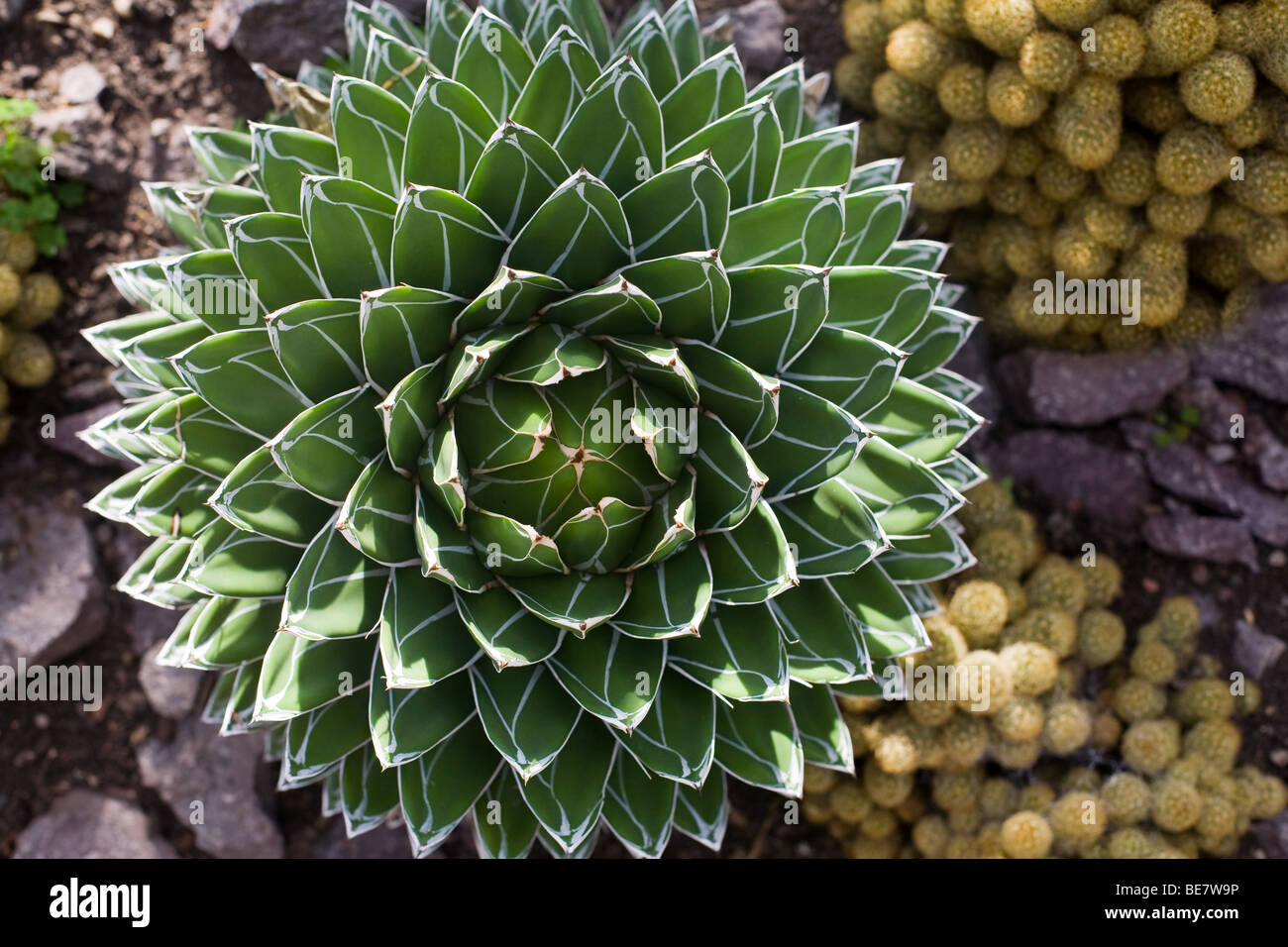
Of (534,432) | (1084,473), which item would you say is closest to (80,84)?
(534,432)

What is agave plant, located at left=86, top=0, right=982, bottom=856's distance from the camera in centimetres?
231

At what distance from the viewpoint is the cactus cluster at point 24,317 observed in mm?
3709

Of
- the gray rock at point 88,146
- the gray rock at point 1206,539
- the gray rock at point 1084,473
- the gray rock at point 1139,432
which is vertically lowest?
the gray rock at point 1206,539

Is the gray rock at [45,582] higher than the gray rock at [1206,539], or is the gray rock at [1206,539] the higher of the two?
the gray rock at [1206,539]

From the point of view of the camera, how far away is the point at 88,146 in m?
3.80

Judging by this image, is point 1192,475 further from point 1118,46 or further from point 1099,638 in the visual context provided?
point 1118,46

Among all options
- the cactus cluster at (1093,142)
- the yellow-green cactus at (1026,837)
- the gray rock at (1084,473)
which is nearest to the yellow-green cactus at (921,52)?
the cactus cluster at (1093,142)

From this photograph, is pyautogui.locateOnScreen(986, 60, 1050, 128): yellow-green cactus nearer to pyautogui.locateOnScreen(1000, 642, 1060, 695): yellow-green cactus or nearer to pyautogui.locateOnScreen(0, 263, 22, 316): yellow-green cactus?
pyautogui.locateOnScreen(1000, 642, 1060, 695): yellow-green cactus

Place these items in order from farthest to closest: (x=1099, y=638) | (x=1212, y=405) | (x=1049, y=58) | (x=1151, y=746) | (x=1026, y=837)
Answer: (x=1212, y=405)
(x=1099, y=638)
(x=1151, y=746)
(x=1026, y=837)
(x=1049, y=58)

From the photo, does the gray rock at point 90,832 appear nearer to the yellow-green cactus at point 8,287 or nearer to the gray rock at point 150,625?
the gray rock at point 150,625

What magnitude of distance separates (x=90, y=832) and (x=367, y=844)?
1039 millimetres

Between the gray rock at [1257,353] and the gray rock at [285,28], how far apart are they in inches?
130

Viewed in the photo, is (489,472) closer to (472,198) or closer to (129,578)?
(472,198)

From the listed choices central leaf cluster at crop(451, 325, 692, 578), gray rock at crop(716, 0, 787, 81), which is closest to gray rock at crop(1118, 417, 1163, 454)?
gray rock at crop(716, 0, 787, 81)
